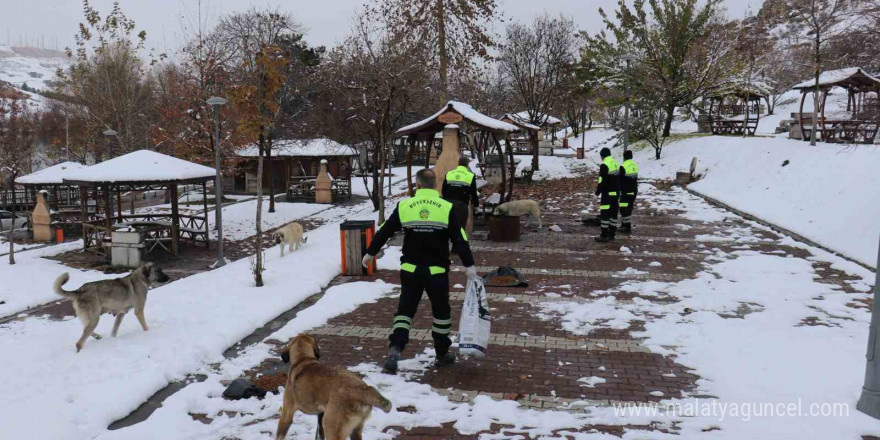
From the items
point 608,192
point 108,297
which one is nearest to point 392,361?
point 108,297

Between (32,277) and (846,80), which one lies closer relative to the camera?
(32,277)

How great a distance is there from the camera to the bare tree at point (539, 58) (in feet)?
108

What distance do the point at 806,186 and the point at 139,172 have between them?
18841 mm

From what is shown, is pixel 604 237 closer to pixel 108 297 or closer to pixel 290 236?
pixel 290 236

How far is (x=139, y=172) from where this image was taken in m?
16.5

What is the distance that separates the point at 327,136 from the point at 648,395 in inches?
1292

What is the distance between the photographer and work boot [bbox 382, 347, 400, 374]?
5.85 metres

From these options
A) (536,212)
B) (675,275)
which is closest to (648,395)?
(675,275)

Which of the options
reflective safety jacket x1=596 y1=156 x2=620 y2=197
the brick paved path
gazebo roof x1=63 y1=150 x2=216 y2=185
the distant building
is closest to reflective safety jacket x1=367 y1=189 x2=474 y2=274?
the brick paved path

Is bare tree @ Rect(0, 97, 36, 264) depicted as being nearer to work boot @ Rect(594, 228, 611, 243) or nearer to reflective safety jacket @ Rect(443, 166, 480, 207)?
reflective safety jacket @ Rect(443, 166, 480, 207)

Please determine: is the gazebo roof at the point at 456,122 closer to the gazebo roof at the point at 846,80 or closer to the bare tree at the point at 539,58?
the gazebo roof at the point at 846,80

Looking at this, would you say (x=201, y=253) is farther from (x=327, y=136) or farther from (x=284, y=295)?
(x=327, y=136)

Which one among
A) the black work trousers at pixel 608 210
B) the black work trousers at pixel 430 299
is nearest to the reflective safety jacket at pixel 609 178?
the black work trousers at pixel 608 210

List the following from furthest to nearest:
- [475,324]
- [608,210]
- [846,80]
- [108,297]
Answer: [846,80], [608,210], [108,297], [475,324]
